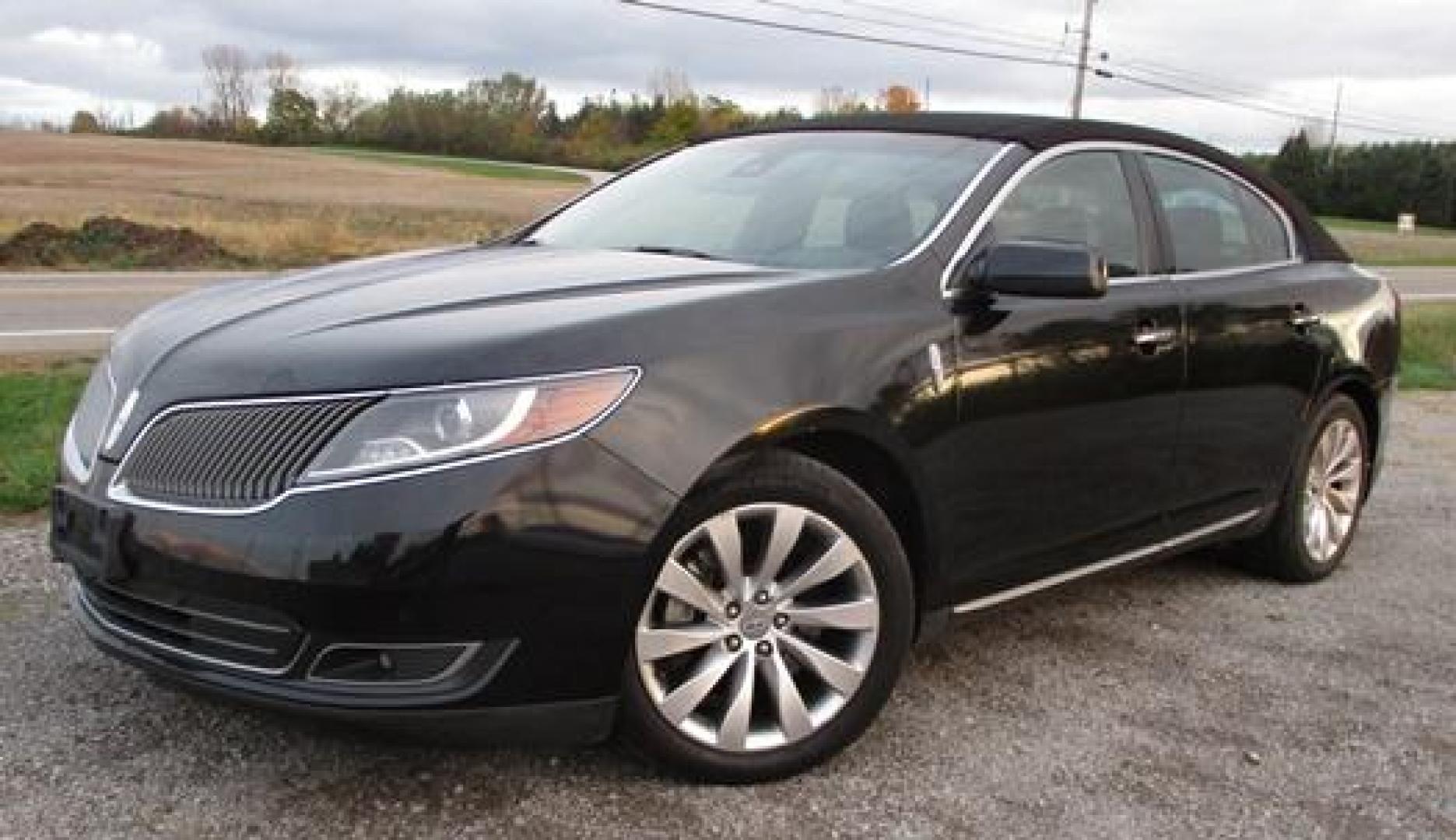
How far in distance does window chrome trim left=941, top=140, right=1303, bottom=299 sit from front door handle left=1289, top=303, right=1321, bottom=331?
17cm

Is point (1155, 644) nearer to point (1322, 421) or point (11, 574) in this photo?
point (1322, 421)

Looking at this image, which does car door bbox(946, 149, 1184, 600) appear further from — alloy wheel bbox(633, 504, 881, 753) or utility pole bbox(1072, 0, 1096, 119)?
utility pole bbox(1072, 0, 1096, 119)

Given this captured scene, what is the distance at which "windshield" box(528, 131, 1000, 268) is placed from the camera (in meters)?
3.75

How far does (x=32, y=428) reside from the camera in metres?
6.45

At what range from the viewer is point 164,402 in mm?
3006

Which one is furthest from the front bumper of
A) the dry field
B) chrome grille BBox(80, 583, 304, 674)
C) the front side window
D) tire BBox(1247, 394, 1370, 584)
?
the dry field

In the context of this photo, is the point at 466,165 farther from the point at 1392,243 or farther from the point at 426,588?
the point at 426,588

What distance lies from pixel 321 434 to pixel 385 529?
0.25m

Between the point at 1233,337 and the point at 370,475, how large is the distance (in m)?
2.84

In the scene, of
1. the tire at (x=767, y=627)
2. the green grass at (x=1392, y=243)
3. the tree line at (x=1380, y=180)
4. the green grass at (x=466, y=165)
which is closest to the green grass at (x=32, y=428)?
the tire at (x=767, y=627)

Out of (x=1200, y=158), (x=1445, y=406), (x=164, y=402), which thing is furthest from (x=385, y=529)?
(x=1445, y=406)

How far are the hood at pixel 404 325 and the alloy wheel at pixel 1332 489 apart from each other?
2.53 meters

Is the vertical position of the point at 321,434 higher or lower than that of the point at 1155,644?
higher

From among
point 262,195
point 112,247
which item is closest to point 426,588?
point 112,247
